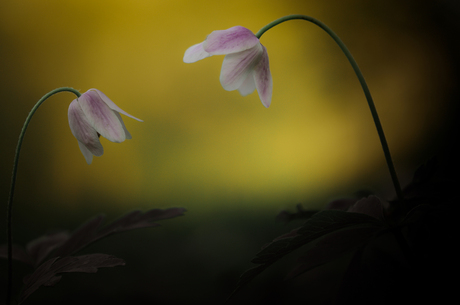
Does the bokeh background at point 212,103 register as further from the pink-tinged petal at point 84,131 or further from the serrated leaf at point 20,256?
the pink-tinged petal at point 84,131

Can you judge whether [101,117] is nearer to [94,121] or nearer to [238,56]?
[94,121]

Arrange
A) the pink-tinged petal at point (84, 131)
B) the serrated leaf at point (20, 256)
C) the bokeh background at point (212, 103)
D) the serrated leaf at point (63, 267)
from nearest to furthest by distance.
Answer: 1. the serrated leaf at point (63, 267)
2. the pink-tinged petal at point (84, 131)
3. the serrated leaf at point (20, 256)
4. the bokeh background at point (212, 103)

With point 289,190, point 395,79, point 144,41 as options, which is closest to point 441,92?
point 395,79

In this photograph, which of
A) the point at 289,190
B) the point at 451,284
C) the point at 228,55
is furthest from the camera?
the point at 289,190

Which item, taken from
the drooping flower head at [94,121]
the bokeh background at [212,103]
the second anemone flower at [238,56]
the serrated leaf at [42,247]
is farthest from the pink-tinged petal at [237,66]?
the bokeh background at [212,103]

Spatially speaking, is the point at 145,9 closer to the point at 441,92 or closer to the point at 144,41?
the point at 144,41
